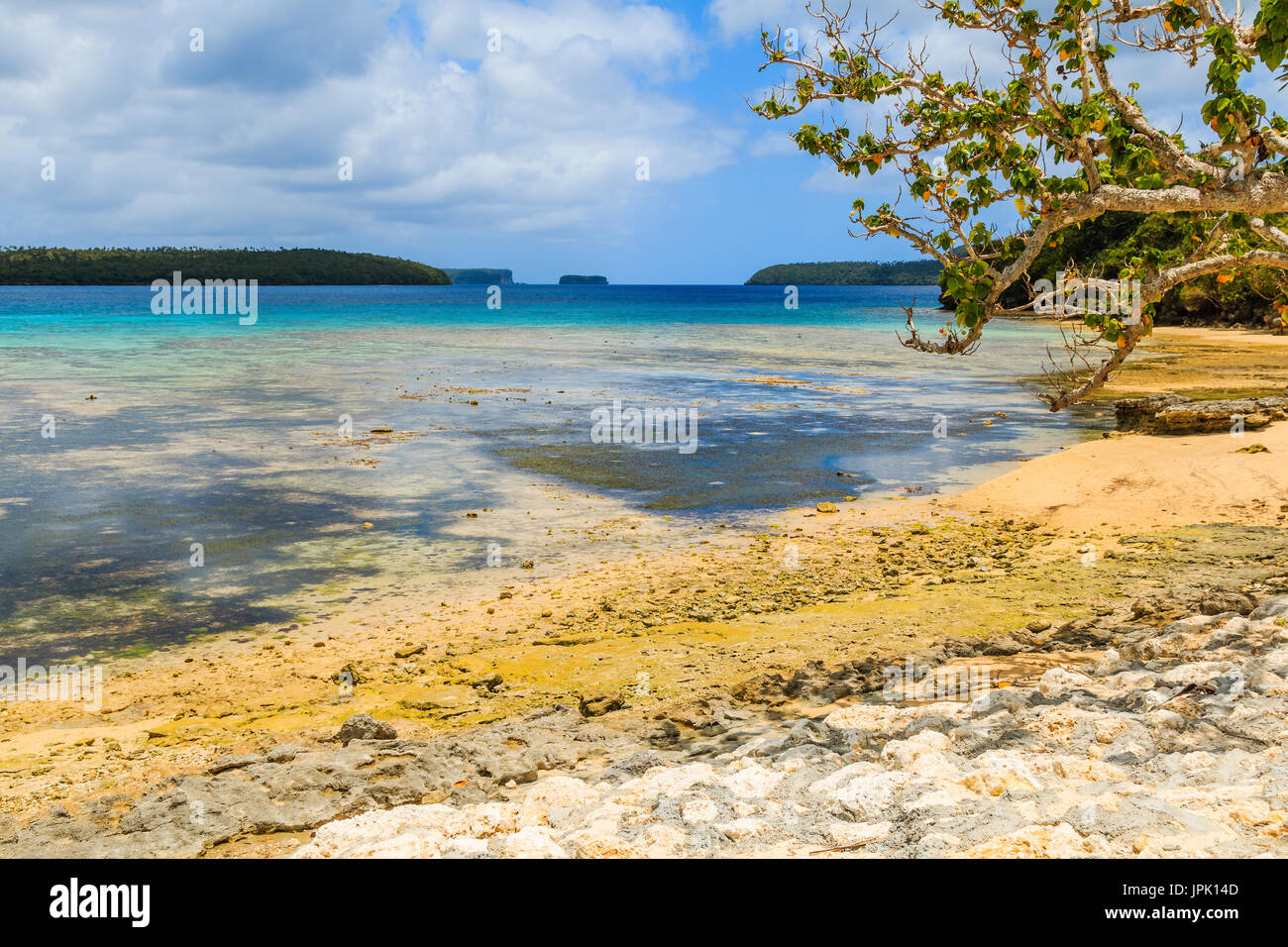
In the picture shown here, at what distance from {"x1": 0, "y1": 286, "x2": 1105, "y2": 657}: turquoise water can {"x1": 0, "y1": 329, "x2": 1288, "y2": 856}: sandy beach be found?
3.36ft

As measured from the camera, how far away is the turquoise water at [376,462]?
10156mm

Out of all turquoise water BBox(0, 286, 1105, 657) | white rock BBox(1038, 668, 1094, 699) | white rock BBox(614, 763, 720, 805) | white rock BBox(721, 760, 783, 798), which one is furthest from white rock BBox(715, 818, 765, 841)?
turquoise water BBox(0, 286, 1105, 657)

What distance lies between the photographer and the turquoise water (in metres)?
10.2

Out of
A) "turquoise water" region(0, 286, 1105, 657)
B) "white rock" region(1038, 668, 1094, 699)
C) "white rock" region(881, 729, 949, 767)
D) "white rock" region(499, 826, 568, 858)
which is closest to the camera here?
"white rock" region(499, 826, 568, 858)

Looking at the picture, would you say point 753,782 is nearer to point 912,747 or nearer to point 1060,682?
point 912,747

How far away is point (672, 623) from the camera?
8.89m

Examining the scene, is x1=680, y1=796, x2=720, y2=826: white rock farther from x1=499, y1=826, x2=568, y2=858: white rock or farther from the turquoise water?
the turquoise water

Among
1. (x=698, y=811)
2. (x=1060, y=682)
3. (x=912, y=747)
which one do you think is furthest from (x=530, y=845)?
(x=1060, y=682)

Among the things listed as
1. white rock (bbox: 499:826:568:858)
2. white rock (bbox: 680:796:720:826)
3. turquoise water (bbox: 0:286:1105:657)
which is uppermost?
turquoise water (bbox: 0:286:1105:657)

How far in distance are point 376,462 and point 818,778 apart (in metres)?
13.0

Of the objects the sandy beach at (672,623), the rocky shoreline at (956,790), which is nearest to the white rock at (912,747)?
the rocky shoreline at (956,790)

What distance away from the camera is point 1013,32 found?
23.7 feet

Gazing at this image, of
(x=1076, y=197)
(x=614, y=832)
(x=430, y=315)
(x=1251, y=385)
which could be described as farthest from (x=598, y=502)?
(x=430, y=315)
